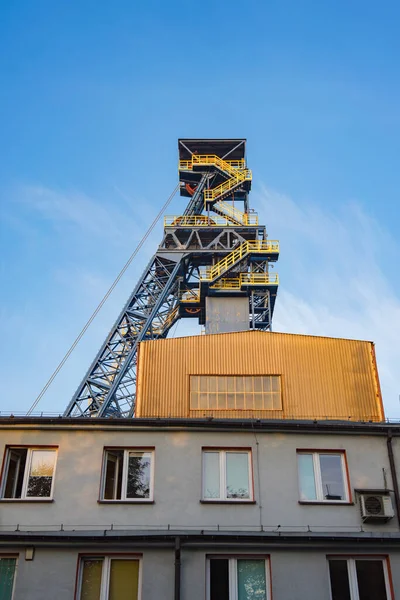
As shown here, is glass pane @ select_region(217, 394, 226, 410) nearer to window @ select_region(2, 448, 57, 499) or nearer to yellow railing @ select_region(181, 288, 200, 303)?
window @ select_region(2, 448, 57, 499)

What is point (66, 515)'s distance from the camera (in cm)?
1495

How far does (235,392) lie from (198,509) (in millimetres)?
7009

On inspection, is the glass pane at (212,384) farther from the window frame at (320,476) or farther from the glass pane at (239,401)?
the window frame at (320,476)

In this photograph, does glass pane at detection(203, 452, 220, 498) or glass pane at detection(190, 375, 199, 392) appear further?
glass pane at detection(190, 375, 199, 392)

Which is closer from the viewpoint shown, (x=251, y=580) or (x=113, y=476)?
(x=251, y=580)

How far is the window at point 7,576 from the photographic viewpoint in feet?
46.5


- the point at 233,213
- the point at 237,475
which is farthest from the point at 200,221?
the point at 237,475

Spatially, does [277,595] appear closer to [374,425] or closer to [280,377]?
[374,425]

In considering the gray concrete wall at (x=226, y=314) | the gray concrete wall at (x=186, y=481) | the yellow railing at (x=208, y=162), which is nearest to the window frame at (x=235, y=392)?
the gray concrete wall at (x=186, y=481)

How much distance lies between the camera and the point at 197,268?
47.8 metres

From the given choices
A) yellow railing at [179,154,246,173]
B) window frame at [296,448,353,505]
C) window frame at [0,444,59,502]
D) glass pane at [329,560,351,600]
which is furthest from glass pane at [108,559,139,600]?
yellow railing at [179,154,246,173]

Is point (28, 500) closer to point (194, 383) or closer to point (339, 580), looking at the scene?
point (339, 580)

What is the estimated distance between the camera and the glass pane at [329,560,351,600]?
14295 mm

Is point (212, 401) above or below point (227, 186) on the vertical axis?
below
